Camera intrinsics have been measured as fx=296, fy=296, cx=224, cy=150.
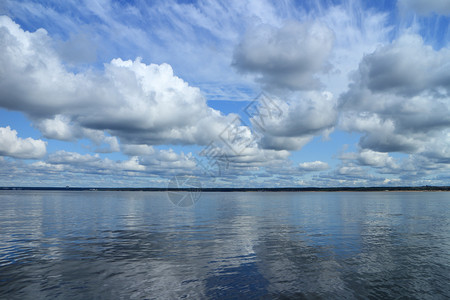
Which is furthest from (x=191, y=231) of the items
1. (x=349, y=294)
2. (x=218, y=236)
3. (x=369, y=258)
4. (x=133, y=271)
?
(x=349, y=294)

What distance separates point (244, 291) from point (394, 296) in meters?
10.7

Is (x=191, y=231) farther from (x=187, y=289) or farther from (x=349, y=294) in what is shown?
(x=349, y=294)

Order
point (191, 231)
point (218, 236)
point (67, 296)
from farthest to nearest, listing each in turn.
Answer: point (191, 231) → point (218, 236) → point (67, 296)

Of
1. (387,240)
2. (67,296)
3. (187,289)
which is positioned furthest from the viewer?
(387,240)

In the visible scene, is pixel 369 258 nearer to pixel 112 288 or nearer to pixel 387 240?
pixel 387 240

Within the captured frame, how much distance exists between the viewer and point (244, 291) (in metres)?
21.8

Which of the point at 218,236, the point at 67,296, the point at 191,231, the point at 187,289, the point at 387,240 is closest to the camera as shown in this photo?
the point at 67,296

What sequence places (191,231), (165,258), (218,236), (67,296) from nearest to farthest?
(67,296), (165,258), (218,236), (191,231)

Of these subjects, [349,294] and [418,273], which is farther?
[418,273]

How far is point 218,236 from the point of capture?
148 feet

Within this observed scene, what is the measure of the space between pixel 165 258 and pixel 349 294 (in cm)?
1831

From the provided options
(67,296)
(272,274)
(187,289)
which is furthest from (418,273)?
(67,296)

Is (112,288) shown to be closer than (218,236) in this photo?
Yes

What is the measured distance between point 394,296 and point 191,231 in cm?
3456
